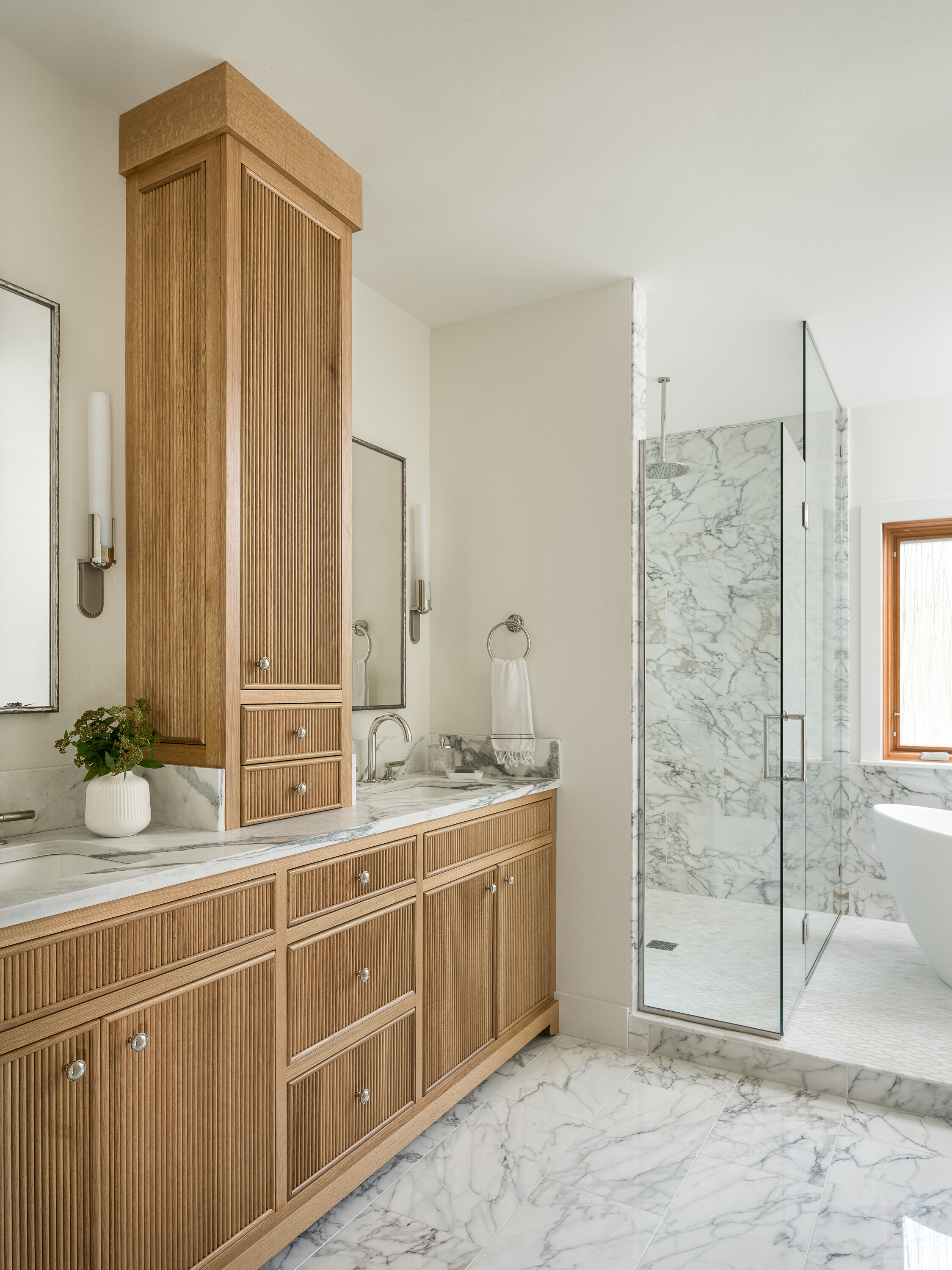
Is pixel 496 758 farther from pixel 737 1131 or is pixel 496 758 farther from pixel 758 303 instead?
pixel 758 303

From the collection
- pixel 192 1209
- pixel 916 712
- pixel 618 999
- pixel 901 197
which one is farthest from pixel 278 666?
pixel 916 712

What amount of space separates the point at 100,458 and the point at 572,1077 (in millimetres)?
2262

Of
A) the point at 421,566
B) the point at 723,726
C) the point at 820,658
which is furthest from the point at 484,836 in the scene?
the point at 820,658

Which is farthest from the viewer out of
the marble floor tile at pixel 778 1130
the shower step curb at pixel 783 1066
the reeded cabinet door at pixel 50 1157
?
the shower step curb at pixel 783 1066

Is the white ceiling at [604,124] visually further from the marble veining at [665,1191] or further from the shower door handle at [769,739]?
the marble veining at [665,1191]

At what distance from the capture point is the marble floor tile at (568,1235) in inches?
70.0

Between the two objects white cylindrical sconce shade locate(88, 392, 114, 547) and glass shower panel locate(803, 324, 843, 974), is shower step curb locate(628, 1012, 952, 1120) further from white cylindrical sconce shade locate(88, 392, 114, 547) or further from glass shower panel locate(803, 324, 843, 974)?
white cylindrical sconce shade locate(88, 392, 114, 547)

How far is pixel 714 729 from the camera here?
2.73m

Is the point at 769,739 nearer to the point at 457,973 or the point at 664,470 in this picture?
the point at 664,470

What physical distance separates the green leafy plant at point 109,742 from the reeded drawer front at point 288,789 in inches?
9.0

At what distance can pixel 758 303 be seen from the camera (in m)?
3.10

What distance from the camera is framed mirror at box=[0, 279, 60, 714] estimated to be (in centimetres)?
179

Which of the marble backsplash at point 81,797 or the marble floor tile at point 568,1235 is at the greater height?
the marble backsplash at point 81,797

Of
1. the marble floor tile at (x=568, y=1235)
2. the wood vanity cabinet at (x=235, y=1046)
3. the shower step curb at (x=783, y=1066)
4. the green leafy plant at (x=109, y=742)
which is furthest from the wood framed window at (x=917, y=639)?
the green leafy plant at (x=109, y=742)
